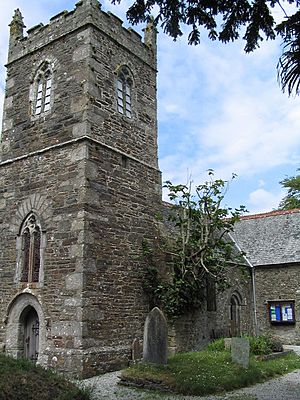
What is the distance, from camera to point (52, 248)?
12977mm

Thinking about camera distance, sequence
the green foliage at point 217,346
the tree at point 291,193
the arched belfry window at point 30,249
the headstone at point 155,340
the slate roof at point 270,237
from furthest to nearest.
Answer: the tree at point 291,193, the slate roof at point 270,237, the green foliage at point 217,346, the arched belfry window at point 30,249, the headstone at point 155,340

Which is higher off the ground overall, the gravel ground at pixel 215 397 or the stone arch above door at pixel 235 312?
the stone arch above door at pixel 235 312

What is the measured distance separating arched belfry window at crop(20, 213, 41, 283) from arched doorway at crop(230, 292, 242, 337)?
10.8 m

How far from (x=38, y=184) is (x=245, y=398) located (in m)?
8.69

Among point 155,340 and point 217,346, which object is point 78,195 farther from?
point 217,346

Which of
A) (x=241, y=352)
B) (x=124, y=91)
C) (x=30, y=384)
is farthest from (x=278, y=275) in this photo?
(x=30, y=384)

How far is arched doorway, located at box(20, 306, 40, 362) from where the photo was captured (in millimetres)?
13289

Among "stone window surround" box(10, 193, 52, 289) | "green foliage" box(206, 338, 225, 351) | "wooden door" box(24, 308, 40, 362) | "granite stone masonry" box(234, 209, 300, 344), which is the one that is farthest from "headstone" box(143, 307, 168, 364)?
"granite stone masonry" box(234, 209, 300, 344)

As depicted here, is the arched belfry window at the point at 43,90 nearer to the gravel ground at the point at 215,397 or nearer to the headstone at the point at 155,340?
the headstone at the point at 155,340

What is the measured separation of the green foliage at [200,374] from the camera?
9867 millimetres

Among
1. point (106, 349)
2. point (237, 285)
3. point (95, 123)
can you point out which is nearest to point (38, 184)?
point (95, 123)

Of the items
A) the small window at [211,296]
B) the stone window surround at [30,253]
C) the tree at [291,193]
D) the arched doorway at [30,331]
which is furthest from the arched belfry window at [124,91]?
the tree at [291,193]

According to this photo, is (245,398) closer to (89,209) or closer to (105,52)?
(89,209)

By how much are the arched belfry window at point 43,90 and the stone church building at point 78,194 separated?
0.04 m
